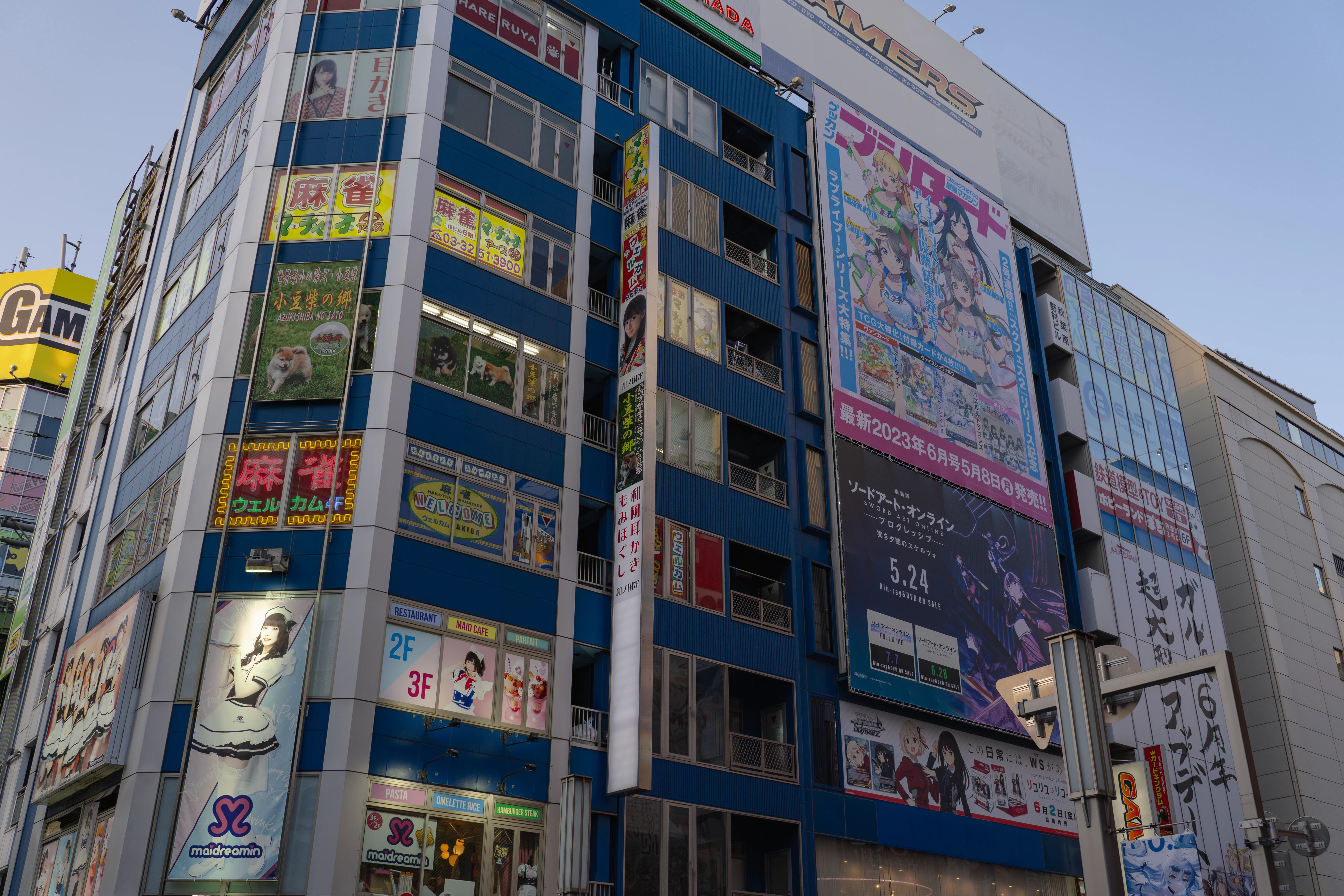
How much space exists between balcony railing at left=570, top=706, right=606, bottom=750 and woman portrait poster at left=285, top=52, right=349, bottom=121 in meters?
19.8

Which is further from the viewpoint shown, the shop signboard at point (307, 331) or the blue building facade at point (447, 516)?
the shop signboard at point (307, 331)

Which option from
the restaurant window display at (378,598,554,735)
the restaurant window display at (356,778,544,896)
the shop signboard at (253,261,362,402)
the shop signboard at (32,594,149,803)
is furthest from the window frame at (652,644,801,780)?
the shop signboard at (32,594,149,803)

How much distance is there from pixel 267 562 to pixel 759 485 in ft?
56.8

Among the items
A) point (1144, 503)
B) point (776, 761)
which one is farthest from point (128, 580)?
point (1144, 503)

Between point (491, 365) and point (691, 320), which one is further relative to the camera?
point (691, 320)

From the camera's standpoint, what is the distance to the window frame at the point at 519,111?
3588cm

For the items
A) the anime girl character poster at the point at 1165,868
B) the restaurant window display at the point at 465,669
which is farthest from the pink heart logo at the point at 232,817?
the anime girl character poster at the point at 1165,868

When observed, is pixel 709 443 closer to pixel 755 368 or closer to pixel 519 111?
pixel 755 368

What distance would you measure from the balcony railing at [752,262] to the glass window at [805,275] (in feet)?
3.81

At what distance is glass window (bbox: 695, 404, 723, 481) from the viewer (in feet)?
122

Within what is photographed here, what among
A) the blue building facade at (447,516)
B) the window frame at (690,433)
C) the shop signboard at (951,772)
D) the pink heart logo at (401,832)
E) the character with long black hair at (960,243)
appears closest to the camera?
the pink heart logo at (401,832)

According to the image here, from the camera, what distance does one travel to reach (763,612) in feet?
121

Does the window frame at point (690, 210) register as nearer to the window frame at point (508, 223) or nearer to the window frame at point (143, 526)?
the window frame at point (508, 223)

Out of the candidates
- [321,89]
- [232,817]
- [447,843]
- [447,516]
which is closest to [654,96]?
[321,89]
